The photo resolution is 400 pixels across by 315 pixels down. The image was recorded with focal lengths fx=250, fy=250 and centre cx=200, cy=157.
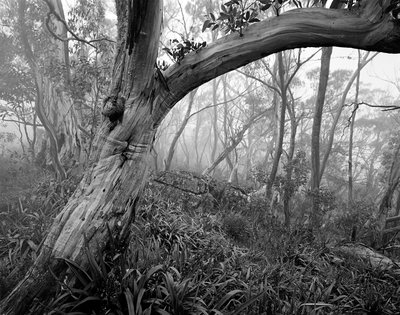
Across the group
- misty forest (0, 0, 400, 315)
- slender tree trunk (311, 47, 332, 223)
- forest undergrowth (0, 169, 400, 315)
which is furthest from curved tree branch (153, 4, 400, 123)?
slender tree trunk (311, 47, 332, 223)

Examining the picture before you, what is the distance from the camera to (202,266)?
11.3ft

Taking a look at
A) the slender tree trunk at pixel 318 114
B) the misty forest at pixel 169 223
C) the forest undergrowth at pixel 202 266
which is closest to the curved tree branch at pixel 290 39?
the misty forest at pixel 169 223

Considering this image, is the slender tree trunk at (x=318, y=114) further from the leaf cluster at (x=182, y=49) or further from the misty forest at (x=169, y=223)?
the leaf cluster at (x=182, y=49)

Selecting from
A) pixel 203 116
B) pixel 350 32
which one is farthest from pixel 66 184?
pixel 203 116

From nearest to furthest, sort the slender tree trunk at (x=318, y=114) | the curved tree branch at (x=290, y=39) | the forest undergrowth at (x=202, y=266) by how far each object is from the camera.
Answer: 1. the curved tree branch at (x=290, y=39)
2. the forest undergrowth at (x=202, y=266)
3. the slender tree trunk at (x=318, y=114)

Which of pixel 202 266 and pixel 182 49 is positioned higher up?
pixel 182 49

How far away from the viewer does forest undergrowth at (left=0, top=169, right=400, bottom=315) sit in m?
2.26

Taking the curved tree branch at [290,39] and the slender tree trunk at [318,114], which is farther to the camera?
the slender tree trunk at [318,114]

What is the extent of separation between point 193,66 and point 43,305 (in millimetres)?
Result: 2407

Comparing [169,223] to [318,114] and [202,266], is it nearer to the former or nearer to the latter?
[202,266]

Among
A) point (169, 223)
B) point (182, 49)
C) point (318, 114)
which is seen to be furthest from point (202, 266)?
point (318, 114)

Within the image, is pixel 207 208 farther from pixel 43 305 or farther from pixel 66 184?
pixel 43 305

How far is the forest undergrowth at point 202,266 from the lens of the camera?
2260 millimetres

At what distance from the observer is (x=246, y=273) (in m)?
3.64
